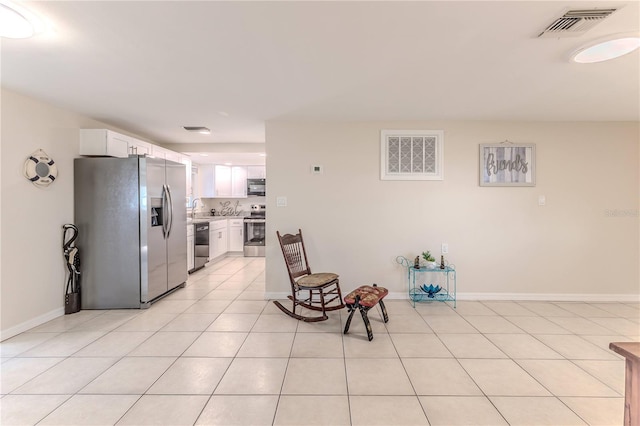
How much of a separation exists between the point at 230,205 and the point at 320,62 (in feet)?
18.8

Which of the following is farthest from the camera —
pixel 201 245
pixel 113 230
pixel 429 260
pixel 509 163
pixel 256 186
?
pixel 256 186

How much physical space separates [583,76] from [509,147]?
4.36 feet

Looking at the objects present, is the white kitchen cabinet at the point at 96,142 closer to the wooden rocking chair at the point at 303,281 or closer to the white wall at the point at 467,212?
the white wall at the point at 467,212

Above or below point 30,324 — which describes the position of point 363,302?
above

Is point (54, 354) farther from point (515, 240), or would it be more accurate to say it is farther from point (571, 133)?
point (571, 133)

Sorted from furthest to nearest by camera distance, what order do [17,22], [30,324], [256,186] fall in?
[256,186]
[30,324]
[17,22]

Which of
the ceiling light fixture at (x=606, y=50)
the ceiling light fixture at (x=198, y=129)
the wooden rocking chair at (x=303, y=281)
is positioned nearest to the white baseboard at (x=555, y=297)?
the wooden rocking chair at (x=303, y=281)

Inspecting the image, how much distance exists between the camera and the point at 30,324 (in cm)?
280

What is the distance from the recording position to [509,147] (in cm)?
364

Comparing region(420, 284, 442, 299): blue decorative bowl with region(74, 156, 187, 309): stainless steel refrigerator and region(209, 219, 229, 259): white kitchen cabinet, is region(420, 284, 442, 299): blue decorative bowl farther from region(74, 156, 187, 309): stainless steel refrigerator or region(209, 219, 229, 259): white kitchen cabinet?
region(209, 219, 229, 259): white kitchen cabinet

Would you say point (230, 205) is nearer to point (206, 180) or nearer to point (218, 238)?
point (206, 180)

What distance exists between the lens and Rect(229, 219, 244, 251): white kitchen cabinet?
6664 mm

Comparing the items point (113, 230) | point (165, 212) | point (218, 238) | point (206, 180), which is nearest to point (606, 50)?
point (165, 212)

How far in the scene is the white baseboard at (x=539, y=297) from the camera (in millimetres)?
3598
